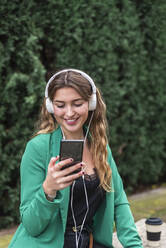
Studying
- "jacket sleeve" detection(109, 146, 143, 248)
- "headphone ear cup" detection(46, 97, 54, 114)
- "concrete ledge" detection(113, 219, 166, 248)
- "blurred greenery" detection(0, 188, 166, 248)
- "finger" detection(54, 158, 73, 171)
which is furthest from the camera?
"blurred greenery" detection(0, 188, 166, 248)

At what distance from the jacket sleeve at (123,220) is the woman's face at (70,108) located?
473 millimetres

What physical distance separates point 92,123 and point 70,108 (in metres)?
0.42

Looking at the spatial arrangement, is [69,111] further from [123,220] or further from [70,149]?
[123,220]

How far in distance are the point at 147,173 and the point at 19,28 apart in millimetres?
3205

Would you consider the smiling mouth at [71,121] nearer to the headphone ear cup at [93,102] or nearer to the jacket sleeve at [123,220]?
the headphone ear cup at [93,102]

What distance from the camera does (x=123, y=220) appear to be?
2.59 m

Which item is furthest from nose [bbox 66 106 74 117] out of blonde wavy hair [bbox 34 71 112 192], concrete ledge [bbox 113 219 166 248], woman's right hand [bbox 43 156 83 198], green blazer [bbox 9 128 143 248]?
concrete ledge [bbox 113 219 166 248]

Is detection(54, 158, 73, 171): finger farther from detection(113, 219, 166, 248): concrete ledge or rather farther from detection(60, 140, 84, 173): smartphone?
detection(113, 219, 166, 248): concrete ledge

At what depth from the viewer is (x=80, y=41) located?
4.75 metres

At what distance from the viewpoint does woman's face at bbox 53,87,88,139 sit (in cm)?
229

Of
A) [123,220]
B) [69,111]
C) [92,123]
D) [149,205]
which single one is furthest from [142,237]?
[149,205]

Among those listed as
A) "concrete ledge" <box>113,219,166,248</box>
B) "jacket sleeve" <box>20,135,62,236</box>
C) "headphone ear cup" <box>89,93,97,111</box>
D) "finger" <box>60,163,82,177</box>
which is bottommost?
"concrete ledge" <box>113,219,166,248</box>

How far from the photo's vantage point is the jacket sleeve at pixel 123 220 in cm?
253

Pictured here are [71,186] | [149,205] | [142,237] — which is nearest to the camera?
[71,186]
